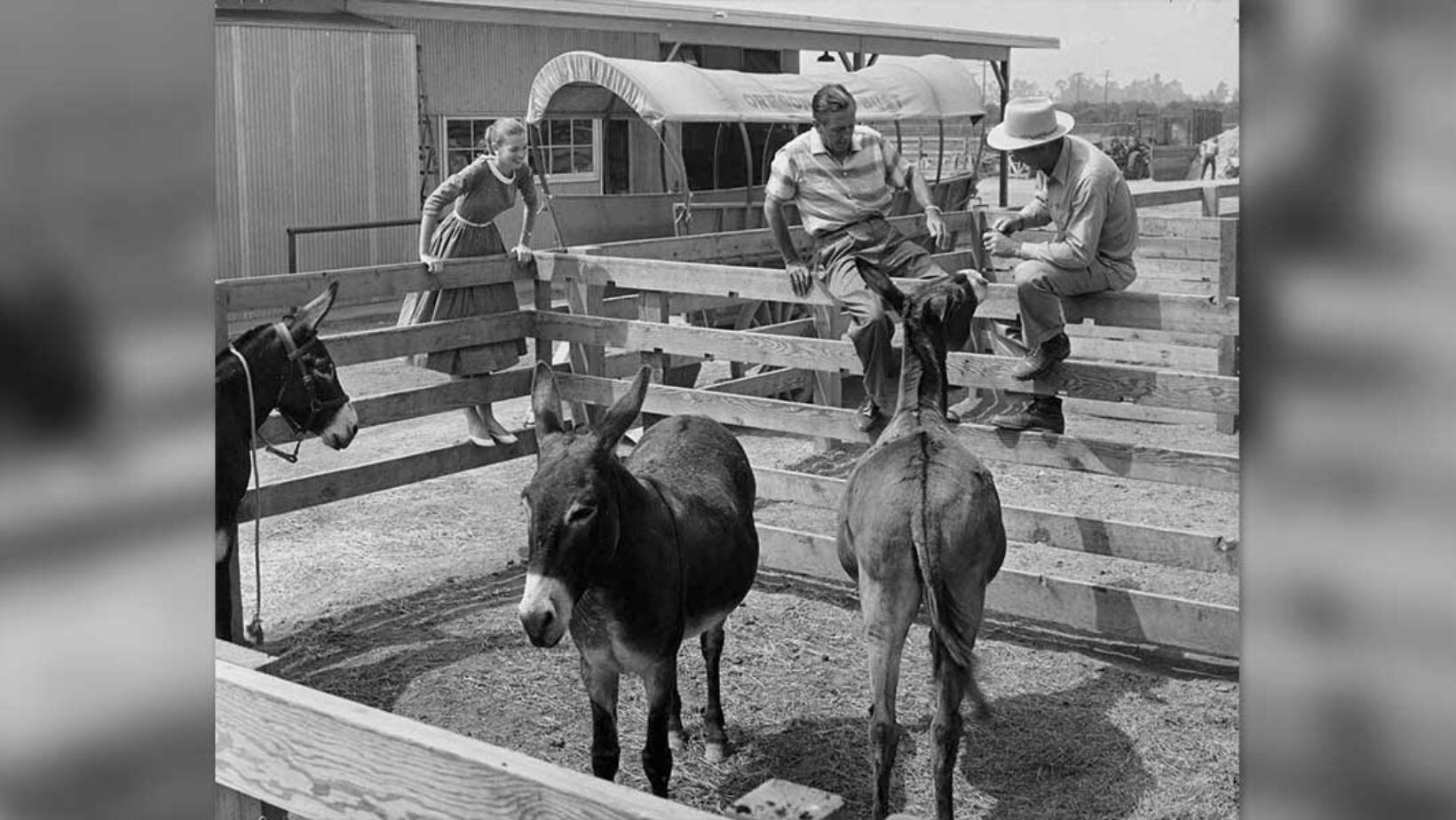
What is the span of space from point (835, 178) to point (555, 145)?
11.0m

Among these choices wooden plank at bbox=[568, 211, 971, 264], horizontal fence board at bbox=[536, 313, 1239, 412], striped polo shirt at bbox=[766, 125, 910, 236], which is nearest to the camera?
horizontal fence board at bbox=[536, 313, 1239, 412]

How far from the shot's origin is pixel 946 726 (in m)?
4.12

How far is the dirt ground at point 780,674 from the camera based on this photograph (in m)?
4.69

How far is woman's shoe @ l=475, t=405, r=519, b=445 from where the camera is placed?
730 centimetres

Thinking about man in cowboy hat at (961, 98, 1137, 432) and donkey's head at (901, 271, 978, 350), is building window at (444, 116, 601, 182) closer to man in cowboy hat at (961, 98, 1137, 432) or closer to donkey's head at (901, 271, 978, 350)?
man in cowboy hat at (961, 98, 1137, 432)

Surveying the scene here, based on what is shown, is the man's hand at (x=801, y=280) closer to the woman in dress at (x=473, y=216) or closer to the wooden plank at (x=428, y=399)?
the wooden plank at (x=428, y=399)

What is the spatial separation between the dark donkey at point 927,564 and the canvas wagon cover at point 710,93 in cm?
807

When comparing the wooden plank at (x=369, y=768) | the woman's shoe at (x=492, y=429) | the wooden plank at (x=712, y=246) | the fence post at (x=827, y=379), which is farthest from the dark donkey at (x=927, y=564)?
the wooden plank at (x=712, y=246)

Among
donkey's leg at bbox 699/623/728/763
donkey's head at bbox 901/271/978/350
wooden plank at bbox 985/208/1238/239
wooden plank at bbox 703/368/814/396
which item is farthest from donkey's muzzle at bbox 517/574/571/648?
wooden plank at bbox 985/208/1238/239

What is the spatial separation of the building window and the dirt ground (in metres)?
9.36
